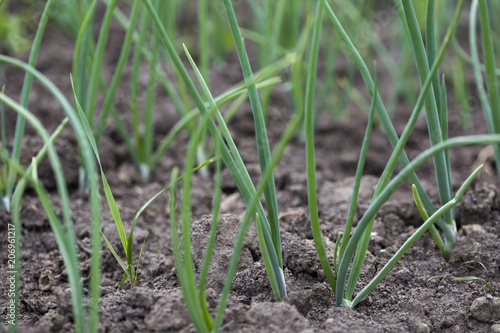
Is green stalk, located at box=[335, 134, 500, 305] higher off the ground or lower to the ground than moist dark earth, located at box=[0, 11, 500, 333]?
higher

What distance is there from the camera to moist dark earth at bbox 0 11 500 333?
2.62 feet

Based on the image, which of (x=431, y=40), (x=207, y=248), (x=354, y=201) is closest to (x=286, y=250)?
(x=354, y=201)

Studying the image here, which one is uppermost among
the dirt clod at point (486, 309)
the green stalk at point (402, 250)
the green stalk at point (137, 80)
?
the green stalk at point (137, 80)

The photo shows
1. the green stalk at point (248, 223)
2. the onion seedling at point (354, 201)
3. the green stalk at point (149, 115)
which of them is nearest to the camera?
the green stalk at point (248, 223)

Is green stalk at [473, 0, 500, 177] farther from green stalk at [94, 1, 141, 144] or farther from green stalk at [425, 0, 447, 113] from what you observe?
green stalk at [94, 1, 141, 144]

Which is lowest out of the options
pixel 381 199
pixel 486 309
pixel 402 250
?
pixel 486 309

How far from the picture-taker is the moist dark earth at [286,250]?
797 mm

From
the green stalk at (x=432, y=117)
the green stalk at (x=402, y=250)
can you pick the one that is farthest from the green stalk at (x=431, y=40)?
the green stalk at (x=402, y=250)

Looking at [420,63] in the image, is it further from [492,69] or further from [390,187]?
[390,187]

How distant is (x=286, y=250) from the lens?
958 mm

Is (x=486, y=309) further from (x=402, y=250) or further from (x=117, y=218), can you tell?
(x=117, y=218)

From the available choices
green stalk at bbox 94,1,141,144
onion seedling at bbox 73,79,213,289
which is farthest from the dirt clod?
green stalk at bbox 94,1,141,144

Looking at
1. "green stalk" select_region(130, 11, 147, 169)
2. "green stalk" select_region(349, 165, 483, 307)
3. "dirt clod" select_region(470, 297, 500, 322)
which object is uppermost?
"green stalk" select_region(130, 11, 147, 169)

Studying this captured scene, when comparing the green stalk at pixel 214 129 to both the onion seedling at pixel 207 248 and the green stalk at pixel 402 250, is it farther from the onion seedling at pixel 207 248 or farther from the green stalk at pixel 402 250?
the green stalk at pixel 402 250
